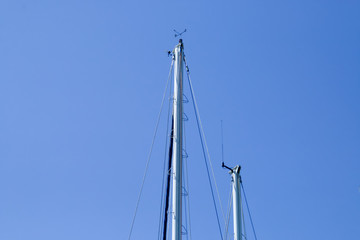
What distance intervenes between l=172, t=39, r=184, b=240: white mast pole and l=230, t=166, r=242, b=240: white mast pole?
8.99 meters

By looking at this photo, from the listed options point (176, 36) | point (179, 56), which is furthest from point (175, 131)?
point (176, 36)

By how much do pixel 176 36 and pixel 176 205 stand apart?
12040 mm

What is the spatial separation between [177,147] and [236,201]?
9.79m

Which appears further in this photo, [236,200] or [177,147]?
[236,200]

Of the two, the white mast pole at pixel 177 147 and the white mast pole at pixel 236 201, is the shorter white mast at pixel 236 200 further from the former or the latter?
the white mast pole at pixel 177 147

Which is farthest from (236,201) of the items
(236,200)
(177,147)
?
(177,147)

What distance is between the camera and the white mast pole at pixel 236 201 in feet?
93.6

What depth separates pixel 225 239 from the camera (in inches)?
1150

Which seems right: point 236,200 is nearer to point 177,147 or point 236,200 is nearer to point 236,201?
point 236,201

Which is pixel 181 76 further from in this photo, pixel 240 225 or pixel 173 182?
pixel 240 225

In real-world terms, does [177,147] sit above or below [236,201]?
below

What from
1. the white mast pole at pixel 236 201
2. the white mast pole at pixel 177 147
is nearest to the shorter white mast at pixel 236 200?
the white mast pole at pixel 236 201

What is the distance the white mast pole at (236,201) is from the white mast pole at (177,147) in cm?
899

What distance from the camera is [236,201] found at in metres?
30.1
